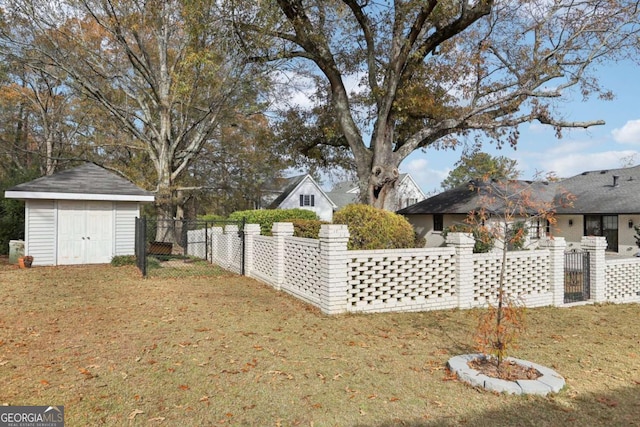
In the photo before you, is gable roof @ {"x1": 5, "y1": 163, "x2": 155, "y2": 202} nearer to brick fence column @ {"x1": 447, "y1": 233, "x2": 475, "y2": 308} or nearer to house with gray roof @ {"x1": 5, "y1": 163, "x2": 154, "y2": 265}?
house with gray roof @ {"x1": 5, "y1": 163, "x2": 154, "y2": 265}

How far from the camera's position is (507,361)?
4.40m

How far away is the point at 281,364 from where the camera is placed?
452 cm

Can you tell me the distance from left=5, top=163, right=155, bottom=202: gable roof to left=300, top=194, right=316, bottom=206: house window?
2158cm

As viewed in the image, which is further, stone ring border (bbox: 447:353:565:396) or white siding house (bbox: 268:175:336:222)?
white siding house (bbox: 268:175:336:222)

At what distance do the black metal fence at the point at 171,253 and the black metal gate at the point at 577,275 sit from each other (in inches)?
350

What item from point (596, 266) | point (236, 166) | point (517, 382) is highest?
point (236, 166)

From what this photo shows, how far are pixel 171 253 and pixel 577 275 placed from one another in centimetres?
1509

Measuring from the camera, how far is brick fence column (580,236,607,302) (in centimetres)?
888

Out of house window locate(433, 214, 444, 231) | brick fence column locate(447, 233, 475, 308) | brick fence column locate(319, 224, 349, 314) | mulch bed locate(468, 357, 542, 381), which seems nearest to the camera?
mulch bed locate(468, 357, 542, 381)

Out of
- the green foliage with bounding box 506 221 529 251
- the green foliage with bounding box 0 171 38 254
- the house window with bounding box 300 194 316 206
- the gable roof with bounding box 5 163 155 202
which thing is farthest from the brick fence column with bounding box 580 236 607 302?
the house window with bounding box 300 194 316 206

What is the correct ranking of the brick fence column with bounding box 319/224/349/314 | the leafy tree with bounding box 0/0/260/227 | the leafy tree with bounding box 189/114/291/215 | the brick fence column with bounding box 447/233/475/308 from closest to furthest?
the brick fence column with bounding box 319/224/349/314, the brick fence column with bounding box 447/233/475/308, the leafy tree with bounding box 0/0/260/227, the leafy tree with bounding box 189/114/291/215

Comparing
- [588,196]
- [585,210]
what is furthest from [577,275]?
[588,196]

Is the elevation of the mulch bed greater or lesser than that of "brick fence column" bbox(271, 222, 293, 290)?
lesser

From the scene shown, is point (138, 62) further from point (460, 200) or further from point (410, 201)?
point (410, 201)
